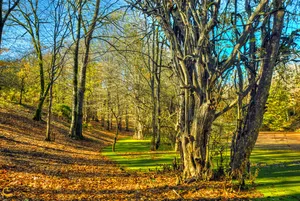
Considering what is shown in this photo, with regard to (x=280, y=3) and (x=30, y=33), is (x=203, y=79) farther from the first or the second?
(x=30, y=33)

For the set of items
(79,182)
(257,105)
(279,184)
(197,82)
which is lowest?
(79,182)

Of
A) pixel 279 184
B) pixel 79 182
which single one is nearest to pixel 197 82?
pixel 279 184

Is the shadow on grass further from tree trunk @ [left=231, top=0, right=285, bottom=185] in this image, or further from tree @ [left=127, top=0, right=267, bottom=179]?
tree @ [left=127, top=0, right=267, bottom=179]

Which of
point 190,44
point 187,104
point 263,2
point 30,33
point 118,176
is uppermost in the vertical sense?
point 30,33

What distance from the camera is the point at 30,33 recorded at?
17.1 metres

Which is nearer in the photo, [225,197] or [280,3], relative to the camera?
[225,197]

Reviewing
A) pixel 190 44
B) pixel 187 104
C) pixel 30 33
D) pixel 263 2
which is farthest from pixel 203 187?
pixel 30 33

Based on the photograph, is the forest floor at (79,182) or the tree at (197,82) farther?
the tree at (197,82)

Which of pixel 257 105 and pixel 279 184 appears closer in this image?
pixel 279 184

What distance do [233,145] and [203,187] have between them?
1689mm

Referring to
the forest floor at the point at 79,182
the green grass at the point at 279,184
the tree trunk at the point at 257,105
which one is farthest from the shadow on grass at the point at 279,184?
the tree trunk at the point at 257,105

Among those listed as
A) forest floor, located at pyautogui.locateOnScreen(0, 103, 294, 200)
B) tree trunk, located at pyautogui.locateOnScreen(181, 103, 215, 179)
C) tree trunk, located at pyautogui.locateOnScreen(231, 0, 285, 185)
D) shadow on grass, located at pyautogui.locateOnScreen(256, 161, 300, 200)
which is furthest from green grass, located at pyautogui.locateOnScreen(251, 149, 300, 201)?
tree trunk, located at pyautogui.locateOnScreen(181, 103, 215, 179)

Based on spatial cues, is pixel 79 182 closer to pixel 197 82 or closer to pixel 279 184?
pixel 197 82

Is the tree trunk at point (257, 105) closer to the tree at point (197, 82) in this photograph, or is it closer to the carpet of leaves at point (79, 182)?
the tree at point (197, 82)
